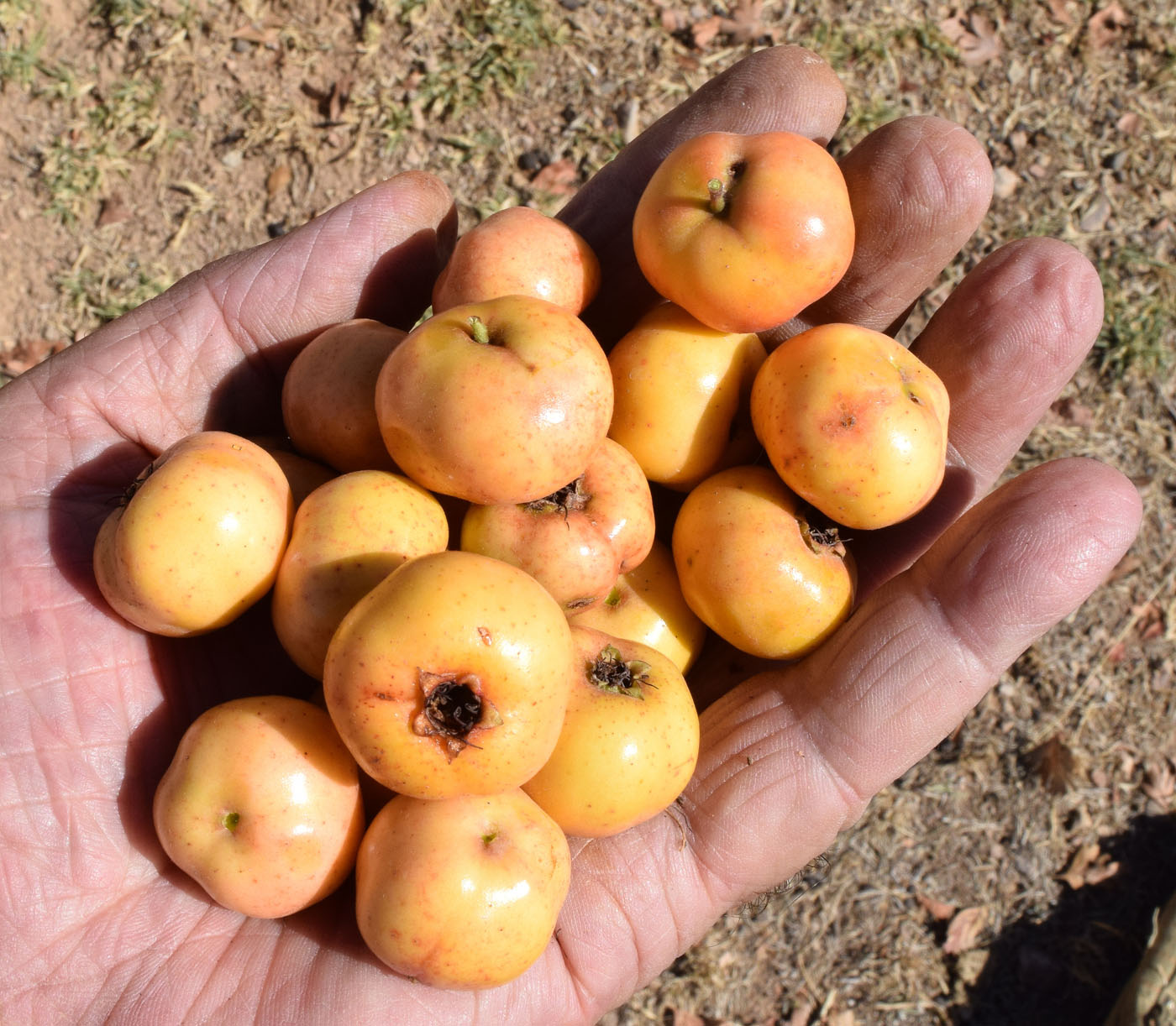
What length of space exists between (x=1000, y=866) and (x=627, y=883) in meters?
3.20

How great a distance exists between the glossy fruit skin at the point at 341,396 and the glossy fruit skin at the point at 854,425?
1.57m

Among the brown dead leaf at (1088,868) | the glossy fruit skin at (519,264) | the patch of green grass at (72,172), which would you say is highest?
the glossy fruit skin at (519,264)

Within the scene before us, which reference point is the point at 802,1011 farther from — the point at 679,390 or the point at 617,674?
the point at 679,390

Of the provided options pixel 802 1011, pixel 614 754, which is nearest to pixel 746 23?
pixel 614 754

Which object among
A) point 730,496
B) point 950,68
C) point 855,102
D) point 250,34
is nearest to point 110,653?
point 730,496

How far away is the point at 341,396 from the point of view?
4.31 meters

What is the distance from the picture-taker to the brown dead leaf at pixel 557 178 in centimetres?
766

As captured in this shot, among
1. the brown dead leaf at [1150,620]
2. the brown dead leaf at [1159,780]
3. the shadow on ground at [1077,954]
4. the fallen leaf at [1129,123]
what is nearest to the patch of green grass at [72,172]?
the fallen leaf at [1129,123]

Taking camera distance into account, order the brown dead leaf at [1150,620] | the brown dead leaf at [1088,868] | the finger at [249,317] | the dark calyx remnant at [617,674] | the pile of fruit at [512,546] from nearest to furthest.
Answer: the pile of fruit at [512,546] → the dark calyx remnant at [617,674] → the finger at [249,317] → the brown dead leaf at [1088,868] → the brown dead leaf at [1150,620]

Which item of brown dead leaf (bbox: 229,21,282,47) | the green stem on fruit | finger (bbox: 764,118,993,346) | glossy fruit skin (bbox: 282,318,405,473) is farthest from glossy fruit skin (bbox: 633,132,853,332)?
brown dead leaf (bbox: 229,21,282,47)

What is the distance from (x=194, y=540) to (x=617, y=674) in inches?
60.4

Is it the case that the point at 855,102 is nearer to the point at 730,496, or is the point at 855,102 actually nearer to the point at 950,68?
the point at 950,68

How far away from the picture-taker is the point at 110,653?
4.12 m

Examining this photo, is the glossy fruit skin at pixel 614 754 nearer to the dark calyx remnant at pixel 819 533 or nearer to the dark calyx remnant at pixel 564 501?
the dark calyx remnant at pixel 564 501
